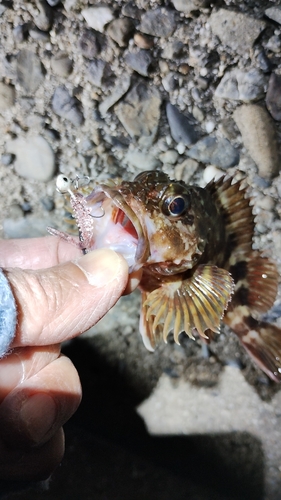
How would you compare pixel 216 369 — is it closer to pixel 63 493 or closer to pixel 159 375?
pixel 159 375

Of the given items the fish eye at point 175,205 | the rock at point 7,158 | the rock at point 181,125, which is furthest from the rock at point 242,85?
the rock at point 7,158

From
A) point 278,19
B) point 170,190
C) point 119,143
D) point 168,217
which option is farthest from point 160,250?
point 278,19

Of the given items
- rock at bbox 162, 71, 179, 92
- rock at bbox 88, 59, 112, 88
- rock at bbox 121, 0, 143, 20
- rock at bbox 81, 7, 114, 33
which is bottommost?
rock at bbox 88, 59, 112, 88

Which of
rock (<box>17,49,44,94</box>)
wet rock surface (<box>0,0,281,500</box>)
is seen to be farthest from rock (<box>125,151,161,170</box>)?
rock (<box>17,49,44,94</box>)

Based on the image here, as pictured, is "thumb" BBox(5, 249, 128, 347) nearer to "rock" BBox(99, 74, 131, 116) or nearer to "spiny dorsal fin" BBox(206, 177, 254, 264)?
"spiny dorsal fin" BBox(206, 177, 254, 264)

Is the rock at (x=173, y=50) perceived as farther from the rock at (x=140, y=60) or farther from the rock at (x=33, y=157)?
the rock at (x=33, y=157)

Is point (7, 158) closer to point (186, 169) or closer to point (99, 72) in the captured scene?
point (99, 72)
